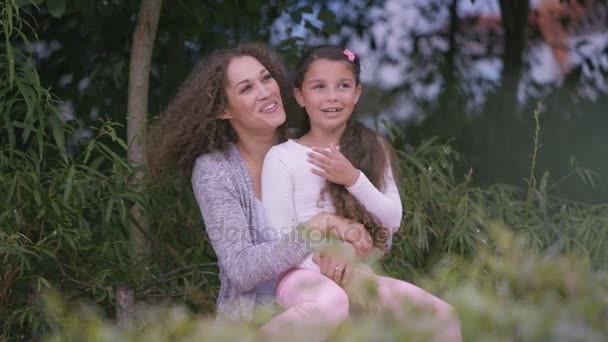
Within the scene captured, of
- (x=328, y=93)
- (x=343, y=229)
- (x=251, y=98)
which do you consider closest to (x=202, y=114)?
(x=251, y=98)

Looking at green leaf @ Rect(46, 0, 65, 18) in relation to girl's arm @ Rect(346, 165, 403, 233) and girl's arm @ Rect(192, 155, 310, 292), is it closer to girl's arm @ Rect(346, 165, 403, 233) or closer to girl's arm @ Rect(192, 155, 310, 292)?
girl's arm @ Rect(192, 155, 310, 292)

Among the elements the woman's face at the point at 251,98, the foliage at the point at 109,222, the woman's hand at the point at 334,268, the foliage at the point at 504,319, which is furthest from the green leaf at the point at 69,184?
the foliage at the point at 504,319

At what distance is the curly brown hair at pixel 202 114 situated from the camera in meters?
3.08

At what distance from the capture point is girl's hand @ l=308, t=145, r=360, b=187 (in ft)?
8.98

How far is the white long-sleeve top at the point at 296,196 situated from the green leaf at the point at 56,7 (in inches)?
40.5

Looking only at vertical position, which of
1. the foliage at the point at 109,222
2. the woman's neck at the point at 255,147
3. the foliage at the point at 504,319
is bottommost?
the foliage at the point at 109,222

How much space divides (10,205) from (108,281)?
0.46 metres

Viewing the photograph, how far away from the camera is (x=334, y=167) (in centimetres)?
273

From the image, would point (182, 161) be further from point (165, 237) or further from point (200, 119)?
point (165, 237)

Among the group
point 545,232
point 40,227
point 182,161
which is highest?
point 182,161

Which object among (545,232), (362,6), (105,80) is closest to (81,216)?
(105,80)

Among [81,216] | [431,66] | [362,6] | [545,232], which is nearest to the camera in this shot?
[81,216]

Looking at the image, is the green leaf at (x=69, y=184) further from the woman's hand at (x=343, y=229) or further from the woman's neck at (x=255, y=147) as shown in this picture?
the woman's hand at (x=343, y=229)

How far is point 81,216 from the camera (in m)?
3.31
